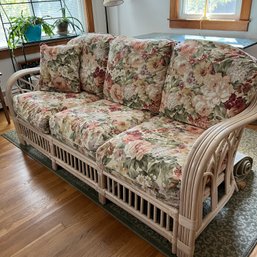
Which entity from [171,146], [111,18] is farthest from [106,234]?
[111,18]

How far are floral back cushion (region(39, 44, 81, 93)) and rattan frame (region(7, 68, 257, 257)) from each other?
536 mm

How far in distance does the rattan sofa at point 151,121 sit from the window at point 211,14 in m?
1.37

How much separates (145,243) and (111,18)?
3.43 m

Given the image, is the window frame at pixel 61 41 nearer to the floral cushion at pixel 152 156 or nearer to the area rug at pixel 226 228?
the area rug at pixel 226 228

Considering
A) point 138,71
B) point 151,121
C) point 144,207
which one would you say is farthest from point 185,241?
point 138,71

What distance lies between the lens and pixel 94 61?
2.17 meters

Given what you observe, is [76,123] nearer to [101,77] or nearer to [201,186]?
[101,77]

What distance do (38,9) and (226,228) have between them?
332cm

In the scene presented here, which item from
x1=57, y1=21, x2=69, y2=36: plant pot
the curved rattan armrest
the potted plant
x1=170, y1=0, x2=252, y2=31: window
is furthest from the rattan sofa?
x1=170, y1=0, x2=252, y2=31: window

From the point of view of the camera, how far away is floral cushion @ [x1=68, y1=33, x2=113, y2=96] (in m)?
2.14

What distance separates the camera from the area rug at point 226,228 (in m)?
1.36

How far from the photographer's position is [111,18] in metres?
3.94

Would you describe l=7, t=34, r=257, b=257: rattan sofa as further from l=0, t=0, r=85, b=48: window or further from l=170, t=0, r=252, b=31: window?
l=170, t=0, r=252, b=31: window

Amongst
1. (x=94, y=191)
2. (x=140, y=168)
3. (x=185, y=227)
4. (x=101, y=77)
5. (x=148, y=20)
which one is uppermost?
(x=148, y=20)
